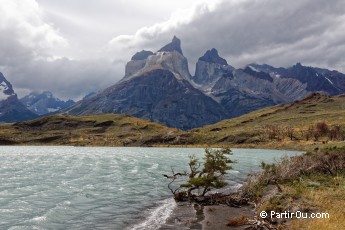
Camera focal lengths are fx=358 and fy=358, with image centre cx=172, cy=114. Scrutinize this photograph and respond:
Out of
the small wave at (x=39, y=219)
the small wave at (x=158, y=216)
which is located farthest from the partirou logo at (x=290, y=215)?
the small wave at (x=39, y=219)

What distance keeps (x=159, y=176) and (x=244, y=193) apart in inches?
1157

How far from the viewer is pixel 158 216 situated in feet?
111

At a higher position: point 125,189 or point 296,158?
point 296,158

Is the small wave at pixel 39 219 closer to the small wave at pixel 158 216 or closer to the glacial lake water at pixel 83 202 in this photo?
the glacial lake water at pixel 83 202

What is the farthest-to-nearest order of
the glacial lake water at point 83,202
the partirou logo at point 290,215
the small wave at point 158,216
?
the glacial lake water at point 83,202 → the small wave at point 158,216 → the partirou logo at point 290,215

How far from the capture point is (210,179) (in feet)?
131

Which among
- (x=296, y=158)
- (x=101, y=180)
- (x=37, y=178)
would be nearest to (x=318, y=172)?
(x=296, y=158)

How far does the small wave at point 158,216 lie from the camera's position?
2994 cm

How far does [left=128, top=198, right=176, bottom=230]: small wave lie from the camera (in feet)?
98.2

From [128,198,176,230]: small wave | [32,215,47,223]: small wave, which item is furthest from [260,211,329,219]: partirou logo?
[32,215,47,223]: small wave

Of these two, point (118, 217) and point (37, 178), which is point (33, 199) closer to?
point (118, 217)

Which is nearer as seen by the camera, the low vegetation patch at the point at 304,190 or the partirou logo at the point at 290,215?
the low vegetation patch at the point at 304,190

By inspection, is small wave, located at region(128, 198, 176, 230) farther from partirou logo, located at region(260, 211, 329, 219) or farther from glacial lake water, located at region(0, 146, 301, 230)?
partirou logo, located at region(260, 211, 329, 219)

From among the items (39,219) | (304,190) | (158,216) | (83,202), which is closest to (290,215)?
(304,190)
